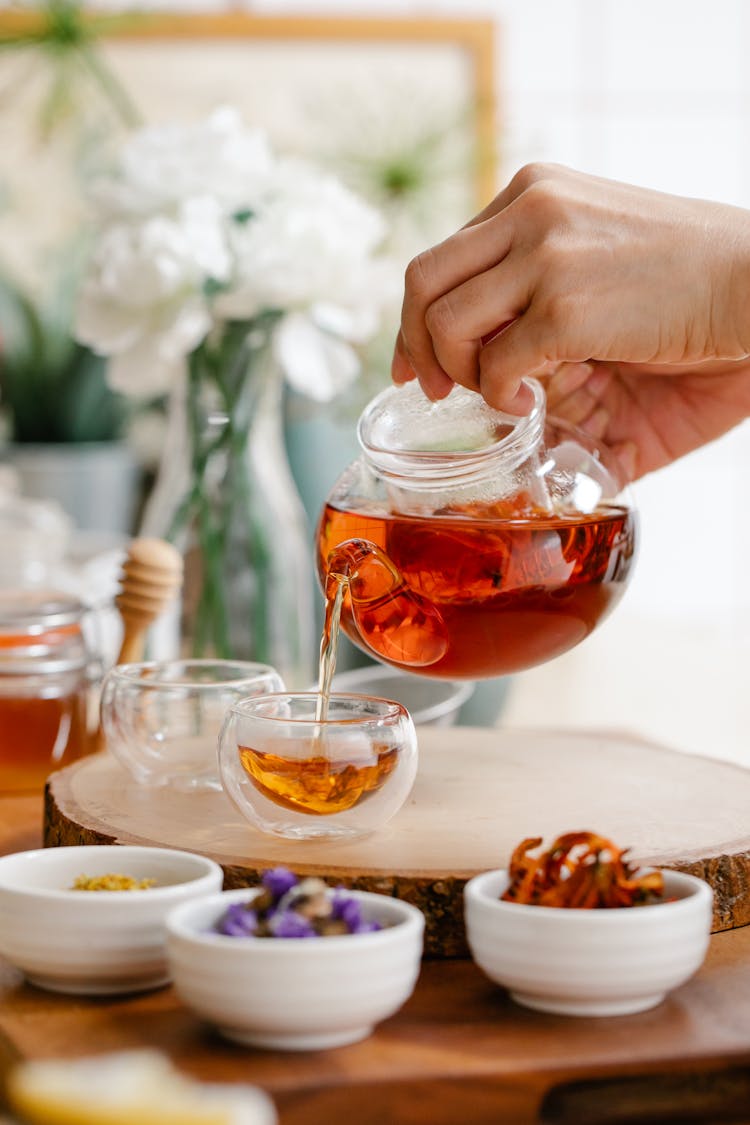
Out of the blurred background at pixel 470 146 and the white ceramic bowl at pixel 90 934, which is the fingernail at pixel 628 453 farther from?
the blurred background at pixel 470 146

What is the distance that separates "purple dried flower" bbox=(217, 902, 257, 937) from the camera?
69cm

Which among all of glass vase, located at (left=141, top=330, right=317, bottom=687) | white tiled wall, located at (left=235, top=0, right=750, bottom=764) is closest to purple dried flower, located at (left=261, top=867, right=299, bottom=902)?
glass vase, located at (left=141, top=330, right=317, bottom=687)

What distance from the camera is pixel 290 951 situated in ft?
2.13

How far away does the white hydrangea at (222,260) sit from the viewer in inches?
56.7

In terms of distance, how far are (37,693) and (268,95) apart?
1459mm

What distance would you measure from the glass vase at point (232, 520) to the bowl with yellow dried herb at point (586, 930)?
2.53 ft

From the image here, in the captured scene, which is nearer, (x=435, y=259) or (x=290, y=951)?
(x=290, y=951)

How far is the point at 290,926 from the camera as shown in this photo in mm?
684

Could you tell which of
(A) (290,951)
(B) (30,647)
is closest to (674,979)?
(A) (290,951)

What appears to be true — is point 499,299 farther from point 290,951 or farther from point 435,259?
point 290,951

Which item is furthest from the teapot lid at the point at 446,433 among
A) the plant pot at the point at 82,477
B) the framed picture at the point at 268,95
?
the framed picture at the point at 268,95

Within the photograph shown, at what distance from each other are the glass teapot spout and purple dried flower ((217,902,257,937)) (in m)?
0.29

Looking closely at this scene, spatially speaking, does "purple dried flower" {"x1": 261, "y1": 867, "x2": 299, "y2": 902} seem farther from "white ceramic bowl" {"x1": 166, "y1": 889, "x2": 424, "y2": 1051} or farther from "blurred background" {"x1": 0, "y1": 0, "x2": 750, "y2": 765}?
"blurred background" {"x1": 0, "y1": 0, "x2": 750, "y2": 765}

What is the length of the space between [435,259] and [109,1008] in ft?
1.53
